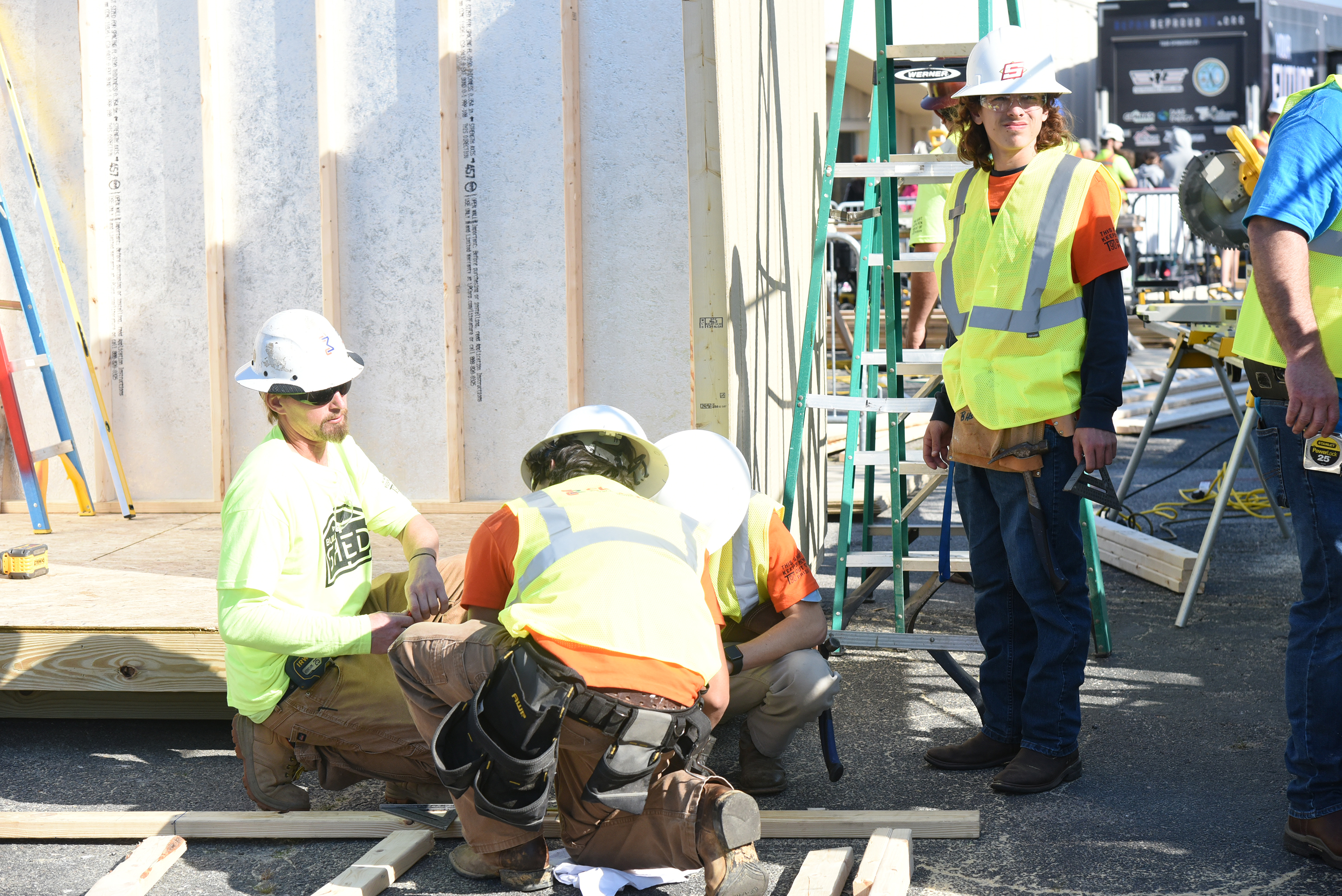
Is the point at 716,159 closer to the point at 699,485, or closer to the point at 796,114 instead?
the point at 699,485

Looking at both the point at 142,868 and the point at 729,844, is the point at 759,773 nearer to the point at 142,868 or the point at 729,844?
the point at 729,844

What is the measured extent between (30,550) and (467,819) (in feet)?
8.54

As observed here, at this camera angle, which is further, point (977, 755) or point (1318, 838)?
point (977, 755)

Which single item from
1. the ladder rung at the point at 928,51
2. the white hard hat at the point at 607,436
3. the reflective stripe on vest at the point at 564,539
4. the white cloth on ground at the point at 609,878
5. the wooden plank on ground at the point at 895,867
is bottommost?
the white cloth on ground at the point at 609,878

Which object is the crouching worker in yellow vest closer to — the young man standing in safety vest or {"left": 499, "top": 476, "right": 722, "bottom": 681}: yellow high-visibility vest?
{"left": 499, "top": 476, "right": 722, "bottom": 681}: yellow high-visibility vest

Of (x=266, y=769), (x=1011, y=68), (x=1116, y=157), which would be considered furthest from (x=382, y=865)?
(x=1116, y=157)

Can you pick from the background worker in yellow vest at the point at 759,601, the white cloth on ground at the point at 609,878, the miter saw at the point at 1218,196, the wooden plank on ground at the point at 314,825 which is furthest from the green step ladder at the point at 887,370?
the miter saw at the point at 1218,196

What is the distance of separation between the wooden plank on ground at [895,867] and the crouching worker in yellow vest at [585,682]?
0.94ft

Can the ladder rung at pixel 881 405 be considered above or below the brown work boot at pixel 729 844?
above

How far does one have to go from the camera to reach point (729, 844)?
9.30 ft

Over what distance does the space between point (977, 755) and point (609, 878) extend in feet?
4.37

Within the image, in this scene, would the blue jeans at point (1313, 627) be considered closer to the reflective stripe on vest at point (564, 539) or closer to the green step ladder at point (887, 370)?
the green step ladder at point (887, 370)

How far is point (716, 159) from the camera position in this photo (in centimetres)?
437

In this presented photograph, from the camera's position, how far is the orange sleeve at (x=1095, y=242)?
11.0 ft
